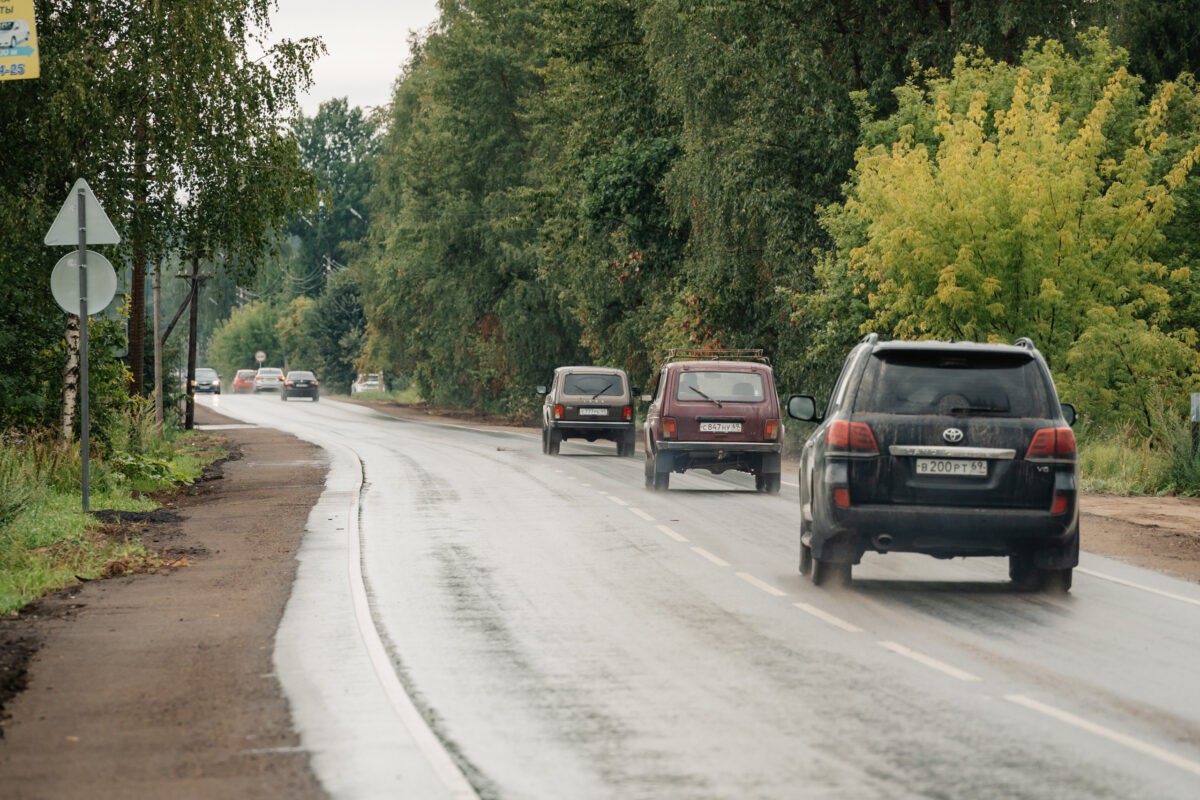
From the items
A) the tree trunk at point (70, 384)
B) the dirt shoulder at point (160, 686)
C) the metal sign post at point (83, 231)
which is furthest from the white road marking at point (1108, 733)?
the tree trunk at point (70, 384)

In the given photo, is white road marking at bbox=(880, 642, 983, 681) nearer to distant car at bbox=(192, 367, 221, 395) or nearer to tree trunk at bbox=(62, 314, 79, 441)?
tree trunk at bbox=(62, 314, 79, 441)

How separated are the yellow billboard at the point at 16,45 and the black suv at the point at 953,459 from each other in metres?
7.17

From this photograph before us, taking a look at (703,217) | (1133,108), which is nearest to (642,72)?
(703,217)

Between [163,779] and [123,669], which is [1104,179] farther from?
[163,779]

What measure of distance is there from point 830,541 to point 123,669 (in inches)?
218

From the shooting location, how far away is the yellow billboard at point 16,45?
1438cm

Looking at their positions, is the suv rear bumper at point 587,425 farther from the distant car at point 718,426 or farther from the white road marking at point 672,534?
the white road marking at point 672,534

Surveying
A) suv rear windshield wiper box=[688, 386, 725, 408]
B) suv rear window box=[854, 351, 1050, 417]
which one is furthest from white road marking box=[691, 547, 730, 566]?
suv rear windshield wiper box=[688, 386, 725, 408]

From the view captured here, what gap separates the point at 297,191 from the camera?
25.2 meters

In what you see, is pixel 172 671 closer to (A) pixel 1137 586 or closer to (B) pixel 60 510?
(A) pixel 1137 586

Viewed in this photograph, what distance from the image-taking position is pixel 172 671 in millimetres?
9969

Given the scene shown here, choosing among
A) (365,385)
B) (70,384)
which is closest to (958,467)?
(70,384)

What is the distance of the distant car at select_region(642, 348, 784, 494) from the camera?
84.2 feet

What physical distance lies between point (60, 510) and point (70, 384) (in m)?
5.45
